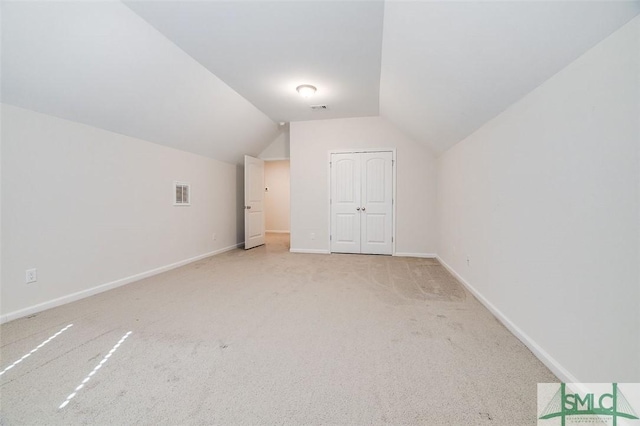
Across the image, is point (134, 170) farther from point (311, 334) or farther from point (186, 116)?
point (311, 334)

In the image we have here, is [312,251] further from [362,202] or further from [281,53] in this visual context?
[281,53]

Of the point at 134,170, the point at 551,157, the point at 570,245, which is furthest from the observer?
the point at 134,170

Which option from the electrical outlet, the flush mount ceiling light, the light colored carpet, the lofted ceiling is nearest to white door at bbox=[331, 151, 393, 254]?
the lofted ceiling

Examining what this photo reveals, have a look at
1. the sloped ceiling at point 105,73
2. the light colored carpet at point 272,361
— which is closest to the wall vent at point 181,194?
the sloped ceiling at point 105,73

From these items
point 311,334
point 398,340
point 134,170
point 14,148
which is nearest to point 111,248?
point 134,170

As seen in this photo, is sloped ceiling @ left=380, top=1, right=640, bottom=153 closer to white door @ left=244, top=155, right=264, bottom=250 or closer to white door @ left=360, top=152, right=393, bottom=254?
white door @ left=360, top=152, right=393, bottom=254

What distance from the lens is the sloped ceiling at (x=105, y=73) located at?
6.40 feet

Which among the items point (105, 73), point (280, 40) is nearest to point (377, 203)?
point (280, 40)

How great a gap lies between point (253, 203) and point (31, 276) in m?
3.78

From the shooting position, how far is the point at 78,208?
2.81 m

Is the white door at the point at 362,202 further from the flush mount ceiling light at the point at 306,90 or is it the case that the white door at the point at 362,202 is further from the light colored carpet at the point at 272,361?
the light colored carpet at the point at 272,361

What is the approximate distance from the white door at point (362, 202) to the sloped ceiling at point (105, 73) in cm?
235

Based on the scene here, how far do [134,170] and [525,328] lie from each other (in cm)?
441

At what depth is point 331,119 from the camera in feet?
17.1
